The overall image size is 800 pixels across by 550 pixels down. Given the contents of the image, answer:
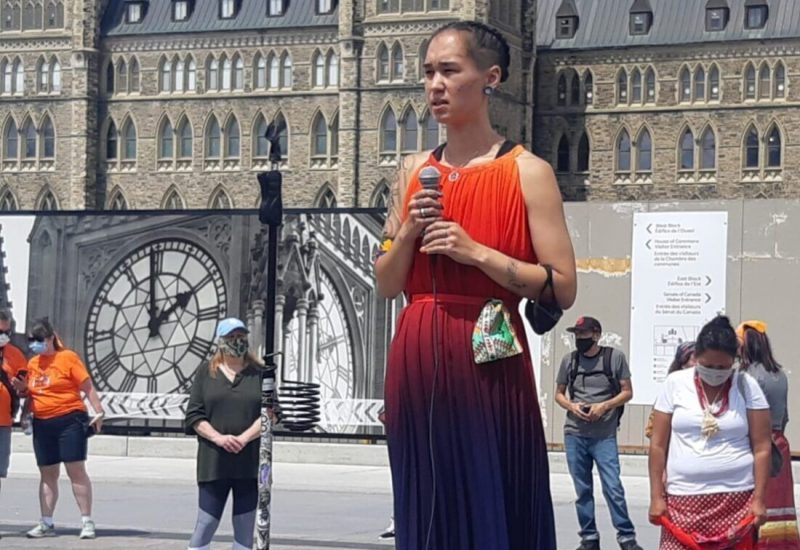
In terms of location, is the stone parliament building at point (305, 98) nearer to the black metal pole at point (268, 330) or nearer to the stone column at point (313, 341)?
the stone column at point (313, 341)

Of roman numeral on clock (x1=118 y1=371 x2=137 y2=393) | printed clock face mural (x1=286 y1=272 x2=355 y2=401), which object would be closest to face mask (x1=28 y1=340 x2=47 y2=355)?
printed clock face mural (x1=286 y1=272 x2=355 y2=401)

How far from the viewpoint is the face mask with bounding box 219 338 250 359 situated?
8883mm

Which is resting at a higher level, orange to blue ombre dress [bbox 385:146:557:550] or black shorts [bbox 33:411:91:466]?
orange to blue ombre dress [bbox 385:146:557:550]

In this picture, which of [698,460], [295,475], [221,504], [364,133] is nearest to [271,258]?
[221,504]

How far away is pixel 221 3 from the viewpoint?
7738 cm

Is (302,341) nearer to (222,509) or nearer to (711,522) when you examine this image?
(222,509)

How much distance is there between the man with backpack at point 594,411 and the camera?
1152 centimetres

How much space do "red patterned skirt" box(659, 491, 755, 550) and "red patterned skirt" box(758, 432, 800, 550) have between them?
141 cm

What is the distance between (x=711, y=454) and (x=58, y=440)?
19.9 feet

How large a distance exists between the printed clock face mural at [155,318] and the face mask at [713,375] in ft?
40.7

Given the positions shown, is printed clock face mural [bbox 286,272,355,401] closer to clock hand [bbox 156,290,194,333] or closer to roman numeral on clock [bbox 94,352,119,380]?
clock hand [bbox 156,290,194,333]

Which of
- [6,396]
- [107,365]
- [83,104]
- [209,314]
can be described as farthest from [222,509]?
[83,104]

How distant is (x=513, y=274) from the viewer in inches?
158

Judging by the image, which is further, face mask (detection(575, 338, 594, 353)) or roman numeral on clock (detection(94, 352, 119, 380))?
roman numeral on clock (detection(94, 352, 119, 380))
